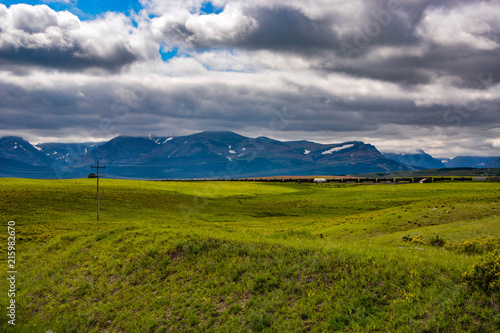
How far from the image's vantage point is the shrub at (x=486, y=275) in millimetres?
14250

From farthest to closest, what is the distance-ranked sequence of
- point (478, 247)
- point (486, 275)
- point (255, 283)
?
point (478, 247) < point (255, 283) < point (486, 275)

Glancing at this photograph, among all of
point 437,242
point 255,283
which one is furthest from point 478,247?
point 255,283

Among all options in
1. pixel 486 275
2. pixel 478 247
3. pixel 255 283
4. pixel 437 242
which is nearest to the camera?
pixel 486 275

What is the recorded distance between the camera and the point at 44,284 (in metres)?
27.3

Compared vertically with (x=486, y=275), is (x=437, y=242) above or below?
below

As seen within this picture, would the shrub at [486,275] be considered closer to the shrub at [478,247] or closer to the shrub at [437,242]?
the shrub at [478,247]

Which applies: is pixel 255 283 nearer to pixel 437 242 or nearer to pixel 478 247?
pixel 478 247

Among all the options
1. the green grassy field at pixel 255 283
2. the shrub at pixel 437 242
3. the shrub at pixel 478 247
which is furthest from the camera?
the shrub at pixel 437 242

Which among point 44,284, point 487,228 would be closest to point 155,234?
point 44,284

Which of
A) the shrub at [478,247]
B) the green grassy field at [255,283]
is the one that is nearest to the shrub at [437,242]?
the green grassy field at [255,283]

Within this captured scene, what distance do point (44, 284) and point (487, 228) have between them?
126 ft

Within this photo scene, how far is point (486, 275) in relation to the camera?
14.5 meters

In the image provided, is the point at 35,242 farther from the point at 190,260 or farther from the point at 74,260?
the point at 190,260

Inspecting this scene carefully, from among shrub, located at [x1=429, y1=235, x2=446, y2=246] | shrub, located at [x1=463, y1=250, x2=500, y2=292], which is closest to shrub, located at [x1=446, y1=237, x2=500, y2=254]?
shrub, located at [x1=429, y1=235, x2=446, y2=246]
